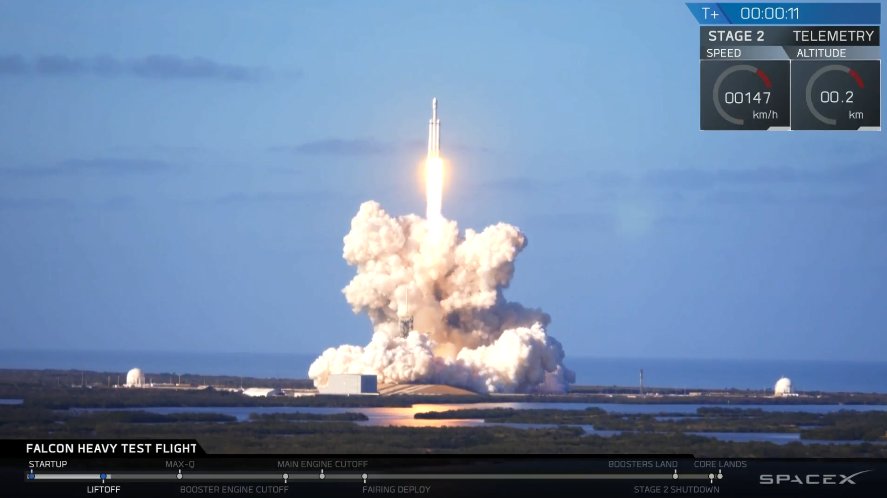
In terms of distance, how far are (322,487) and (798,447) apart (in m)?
36.1

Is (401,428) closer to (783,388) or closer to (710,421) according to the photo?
(710,421)

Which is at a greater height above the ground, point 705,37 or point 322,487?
point 705,37

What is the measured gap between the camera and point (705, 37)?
4025 cm

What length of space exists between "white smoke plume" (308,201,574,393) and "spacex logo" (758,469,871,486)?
5926 centimetres

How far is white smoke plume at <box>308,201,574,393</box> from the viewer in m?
95.4

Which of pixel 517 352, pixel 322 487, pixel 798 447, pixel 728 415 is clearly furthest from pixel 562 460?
pixel 517 352

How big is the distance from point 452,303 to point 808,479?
6441 cm

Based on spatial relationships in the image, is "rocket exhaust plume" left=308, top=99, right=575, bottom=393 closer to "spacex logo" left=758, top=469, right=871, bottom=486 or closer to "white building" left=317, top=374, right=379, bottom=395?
"white building" left=317, top=374, right=379, bottom=395

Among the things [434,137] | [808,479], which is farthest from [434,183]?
[808,479]

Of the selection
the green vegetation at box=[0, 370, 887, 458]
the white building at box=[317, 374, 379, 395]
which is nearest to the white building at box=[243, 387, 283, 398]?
the green vegetation at box=[0, 370, 887, 458]

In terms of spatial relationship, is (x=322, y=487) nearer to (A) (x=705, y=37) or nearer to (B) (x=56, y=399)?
(A) (x=705, y=37)

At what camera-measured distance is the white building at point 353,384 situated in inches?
3573

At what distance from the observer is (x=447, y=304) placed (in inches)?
3890

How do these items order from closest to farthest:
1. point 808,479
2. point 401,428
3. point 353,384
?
1. point 808,479
2. point 401,428
3. point 353,384
